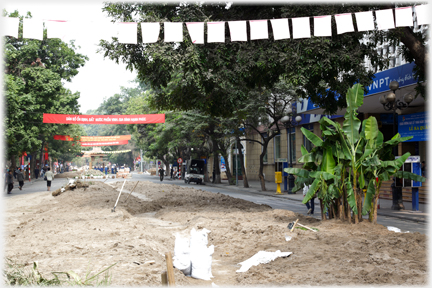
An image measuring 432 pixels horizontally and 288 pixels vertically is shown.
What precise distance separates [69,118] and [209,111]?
1971 cm

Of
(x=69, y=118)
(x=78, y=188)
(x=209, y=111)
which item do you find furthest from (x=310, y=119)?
(x=69, y=118)

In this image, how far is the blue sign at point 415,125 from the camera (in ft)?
62.6

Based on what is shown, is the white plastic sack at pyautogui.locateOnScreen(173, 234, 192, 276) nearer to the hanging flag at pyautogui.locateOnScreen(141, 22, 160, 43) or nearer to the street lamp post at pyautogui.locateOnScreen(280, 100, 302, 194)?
the hanging flag at pyautogui.locateOnScreen(141, 22, 160, 43)

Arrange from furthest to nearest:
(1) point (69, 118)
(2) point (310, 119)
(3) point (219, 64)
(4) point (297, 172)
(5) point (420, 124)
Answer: (1) point (69, 118) < (2) point (310, 119) < (5) point (420, 124) < (3) point (219, 64) < (4) point (297, 172)

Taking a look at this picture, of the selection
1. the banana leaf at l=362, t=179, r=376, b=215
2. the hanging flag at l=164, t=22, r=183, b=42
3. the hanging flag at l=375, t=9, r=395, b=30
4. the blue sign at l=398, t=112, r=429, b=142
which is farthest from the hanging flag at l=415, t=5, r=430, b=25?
the blue sign at l=398, t=112, r=429, b=142

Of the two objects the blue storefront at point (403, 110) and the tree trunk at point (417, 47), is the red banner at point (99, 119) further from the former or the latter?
the tree trunk at point (417, 47)

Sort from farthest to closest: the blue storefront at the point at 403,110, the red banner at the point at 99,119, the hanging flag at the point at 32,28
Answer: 1. the red banner at the point at 99,119
2. the blue storefront at the point at 403,110
3. the hanging flag at the point at 32,28

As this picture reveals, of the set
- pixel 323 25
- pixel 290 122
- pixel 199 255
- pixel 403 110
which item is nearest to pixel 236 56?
pixel 323 25

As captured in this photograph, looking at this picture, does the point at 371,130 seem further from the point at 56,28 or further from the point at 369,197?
the point at 56,28

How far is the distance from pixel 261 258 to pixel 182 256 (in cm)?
179

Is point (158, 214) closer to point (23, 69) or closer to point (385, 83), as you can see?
point (385, 83)

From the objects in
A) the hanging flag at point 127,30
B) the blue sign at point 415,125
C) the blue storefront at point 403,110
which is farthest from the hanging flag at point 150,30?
the blue sign at point 415,125

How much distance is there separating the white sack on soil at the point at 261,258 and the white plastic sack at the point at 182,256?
4.17ft

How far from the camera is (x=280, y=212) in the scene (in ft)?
41.2
